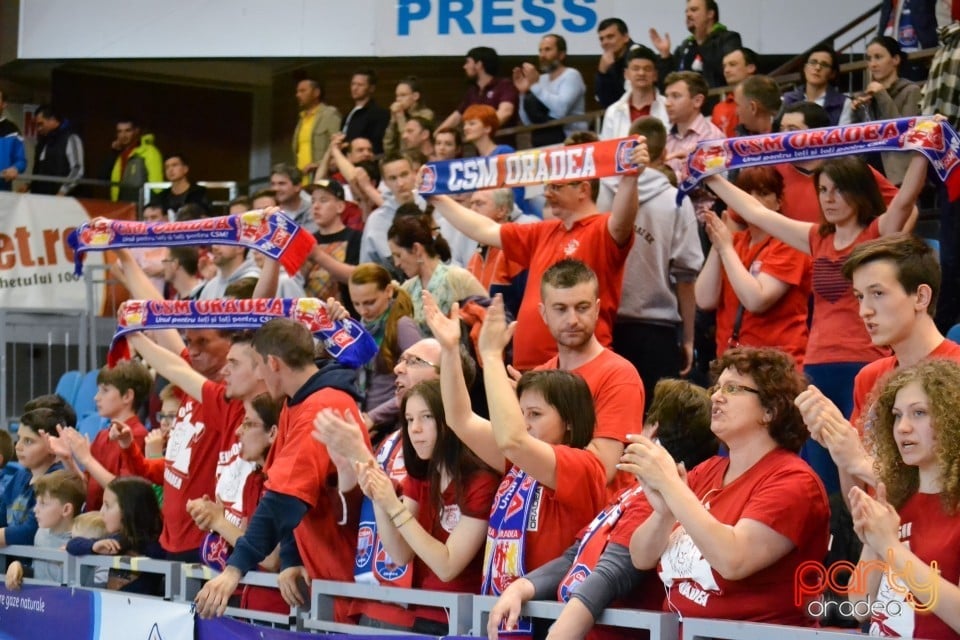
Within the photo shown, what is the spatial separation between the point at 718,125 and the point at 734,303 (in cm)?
326

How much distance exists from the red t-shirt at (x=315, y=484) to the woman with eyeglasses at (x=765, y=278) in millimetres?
1679

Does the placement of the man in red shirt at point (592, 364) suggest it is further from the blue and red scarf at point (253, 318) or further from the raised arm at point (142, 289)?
the raised arm at point (142, 289)

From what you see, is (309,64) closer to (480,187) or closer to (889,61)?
(889,61)

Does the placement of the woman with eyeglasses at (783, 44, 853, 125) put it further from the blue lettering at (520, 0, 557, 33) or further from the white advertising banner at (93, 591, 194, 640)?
the white advertising banner at (93, 591, 194, 640)

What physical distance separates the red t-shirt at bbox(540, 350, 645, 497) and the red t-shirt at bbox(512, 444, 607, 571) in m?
0.21

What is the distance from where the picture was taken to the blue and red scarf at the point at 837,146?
204 inches

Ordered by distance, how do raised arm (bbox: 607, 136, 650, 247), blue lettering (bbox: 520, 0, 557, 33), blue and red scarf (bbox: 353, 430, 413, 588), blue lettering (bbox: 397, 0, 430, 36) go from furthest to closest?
blue lettering (bbox: 397, 0, 430, 36) → blue lettering (bbox: 520, 0, 557, 33) → raised arm (bbox: 607, 136, 650, 247) → blue and red scarf (bbox: 353, 430, 413, 588)

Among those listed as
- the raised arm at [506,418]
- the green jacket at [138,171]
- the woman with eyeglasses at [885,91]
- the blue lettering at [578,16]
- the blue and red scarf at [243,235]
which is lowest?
the raised arm at [506,418]

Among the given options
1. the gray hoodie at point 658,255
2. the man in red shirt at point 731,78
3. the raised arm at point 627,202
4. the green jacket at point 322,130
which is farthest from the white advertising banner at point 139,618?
the green jacket at point 322,130

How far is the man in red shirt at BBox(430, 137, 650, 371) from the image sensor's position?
6.22 m

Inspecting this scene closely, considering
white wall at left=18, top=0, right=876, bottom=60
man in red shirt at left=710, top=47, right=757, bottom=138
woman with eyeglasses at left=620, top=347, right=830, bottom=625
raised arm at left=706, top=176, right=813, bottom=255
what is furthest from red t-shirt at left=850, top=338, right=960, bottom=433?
white wall at left=18, top=0, right=876, bottom=60

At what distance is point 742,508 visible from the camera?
3.93m

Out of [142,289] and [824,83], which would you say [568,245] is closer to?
[142,289]

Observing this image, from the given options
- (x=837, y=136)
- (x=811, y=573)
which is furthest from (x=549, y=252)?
(x=811, y=573)
